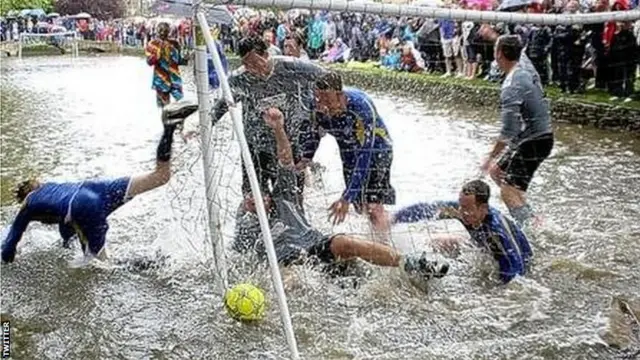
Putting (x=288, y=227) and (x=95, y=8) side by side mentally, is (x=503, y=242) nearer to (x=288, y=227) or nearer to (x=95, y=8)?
(x=288, y=227)

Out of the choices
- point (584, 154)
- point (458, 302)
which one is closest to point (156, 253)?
point (458, 302)

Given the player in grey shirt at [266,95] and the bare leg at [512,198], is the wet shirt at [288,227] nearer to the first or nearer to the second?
the player in grey shirt at [266,95]

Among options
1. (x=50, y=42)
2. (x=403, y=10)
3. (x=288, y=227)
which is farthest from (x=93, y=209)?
(x=50, y=42)

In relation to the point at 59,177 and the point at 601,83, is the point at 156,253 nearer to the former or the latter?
the point at 59,177

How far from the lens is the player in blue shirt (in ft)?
20.1

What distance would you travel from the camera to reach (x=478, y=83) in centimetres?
1507

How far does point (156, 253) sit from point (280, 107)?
1632mm

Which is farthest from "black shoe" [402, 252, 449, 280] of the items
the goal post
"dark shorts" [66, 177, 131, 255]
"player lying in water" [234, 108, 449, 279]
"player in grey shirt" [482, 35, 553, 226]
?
"dark shorts" [66, 177, 131, 255]

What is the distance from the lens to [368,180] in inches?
258

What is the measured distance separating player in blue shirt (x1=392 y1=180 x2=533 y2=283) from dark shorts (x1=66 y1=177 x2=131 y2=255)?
2.64 metres

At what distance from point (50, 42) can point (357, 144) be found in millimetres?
44859

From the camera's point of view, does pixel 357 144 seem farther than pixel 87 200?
No

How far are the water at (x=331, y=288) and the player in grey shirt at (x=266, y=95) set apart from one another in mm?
216

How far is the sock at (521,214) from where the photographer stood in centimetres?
739
